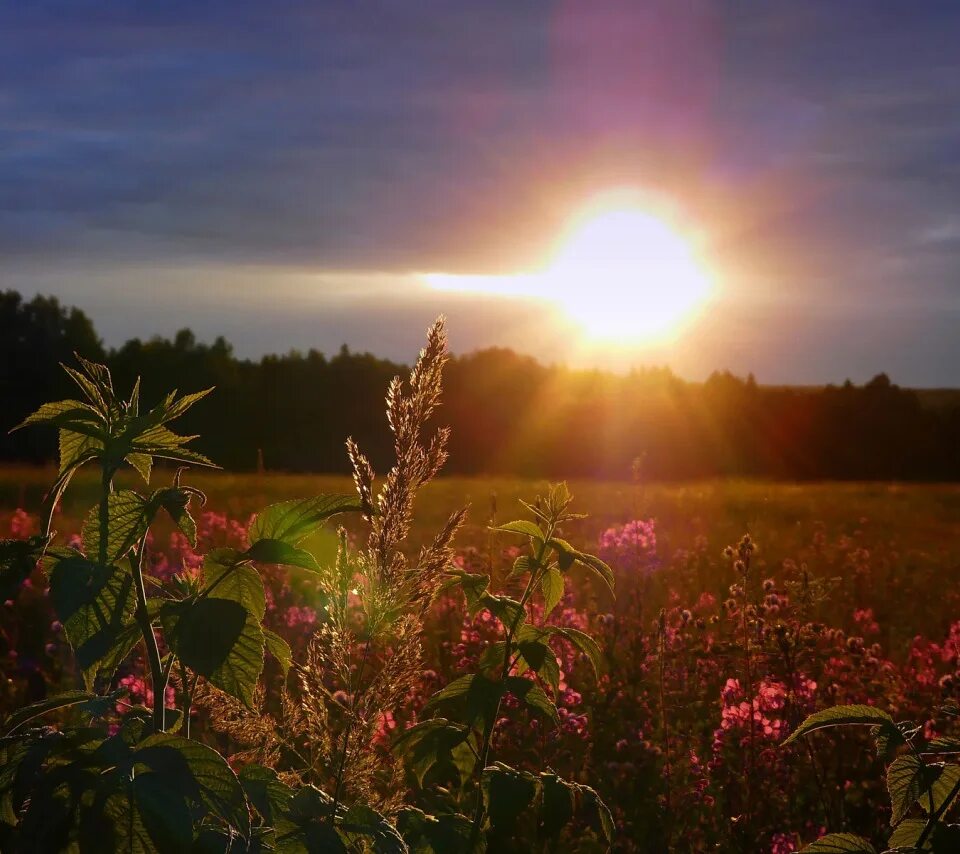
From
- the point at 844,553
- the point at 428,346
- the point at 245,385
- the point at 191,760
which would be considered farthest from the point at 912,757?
the point at 245,385

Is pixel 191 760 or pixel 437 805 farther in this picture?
pixel 437 805

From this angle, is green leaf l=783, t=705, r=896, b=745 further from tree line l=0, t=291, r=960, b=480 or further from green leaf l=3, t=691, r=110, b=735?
tree line l=0, t=291, r=960, b=480

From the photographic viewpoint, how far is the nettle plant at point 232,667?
5.08 feet

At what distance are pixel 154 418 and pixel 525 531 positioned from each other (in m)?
0.91

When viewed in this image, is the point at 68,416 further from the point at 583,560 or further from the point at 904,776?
the point at 904,776

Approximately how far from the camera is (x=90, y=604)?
1.65m

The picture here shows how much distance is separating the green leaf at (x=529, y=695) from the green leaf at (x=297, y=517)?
60 cm

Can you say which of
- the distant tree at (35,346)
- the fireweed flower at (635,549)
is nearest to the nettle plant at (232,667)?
the fireweed flower at (635,549)

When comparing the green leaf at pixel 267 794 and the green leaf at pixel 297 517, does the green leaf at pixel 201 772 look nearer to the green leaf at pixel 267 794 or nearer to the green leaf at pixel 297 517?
the green leaf at pixel 267 794

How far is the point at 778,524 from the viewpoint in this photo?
14641mm

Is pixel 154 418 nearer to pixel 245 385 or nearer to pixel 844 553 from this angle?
pixel 844 553

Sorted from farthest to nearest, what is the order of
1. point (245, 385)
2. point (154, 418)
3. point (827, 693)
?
point (245, 385) → point (827, 693) → point (154, 418)

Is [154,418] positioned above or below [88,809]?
above

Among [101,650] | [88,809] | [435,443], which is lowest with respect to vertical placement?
[88,809]
